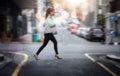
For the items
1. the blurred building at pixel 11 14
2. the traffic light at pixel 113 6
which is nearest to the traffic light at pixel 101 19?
the traffic light at pixel 113 6

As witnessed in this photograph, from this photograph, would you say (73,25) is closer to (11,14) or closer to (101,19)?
(101,19)

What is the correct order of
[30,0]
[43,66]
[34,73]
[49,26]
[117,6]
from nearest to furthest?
[34,73]
[43,66]
[49,26]
[30,0]
[117,6]

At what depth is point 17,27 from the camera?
173 ft

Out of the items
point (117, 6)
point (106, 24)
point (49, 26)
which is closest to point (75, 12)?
point (106, 24)

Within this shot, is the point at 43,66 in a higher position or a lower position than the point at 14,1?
lower

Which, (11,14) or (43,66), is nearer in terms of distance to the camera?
(43,66)

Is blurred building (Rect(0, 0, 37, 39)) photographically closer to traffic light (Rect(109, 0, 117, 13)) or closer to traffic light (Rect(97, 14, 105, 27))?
traffic light (Rect(109, 0, 117, 13))

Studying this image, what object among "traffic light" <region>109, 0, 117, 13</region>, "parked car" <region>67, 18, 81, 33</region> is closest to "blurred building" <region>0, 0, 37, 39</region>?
"traffic light" <region>109, 0, 117, 13</region>

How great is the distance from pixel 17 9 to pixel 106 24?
29.8m

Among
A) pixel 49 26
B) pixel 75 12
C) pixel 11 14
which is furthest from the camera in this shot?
pixel 75 12

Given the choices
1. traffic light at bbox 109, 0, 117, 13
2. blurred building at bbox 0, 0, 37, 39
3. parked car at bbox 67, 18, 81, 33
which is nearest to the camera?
blurred building at bbox 0, 0, 37, 39

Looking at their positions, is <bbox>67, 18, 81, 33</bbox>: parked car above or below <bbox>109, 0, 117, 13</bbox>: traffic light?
below

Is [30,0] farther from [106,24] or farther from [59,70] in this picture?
[106,24]

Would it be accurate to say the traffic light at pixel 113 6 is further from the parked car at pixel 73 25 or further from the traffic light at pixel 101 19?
the parked car at pixel 73 25
